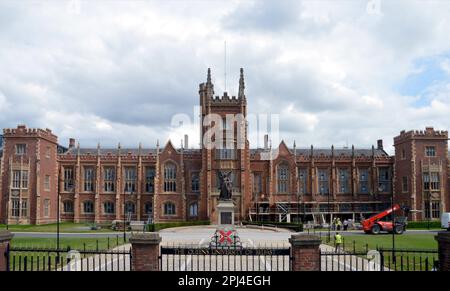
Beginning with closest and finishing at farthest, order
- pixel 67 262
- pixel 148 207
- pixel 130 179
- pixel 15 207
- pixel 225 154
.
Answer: pixel 67 262, pixel 15 207, pixel 225 154, pixel 148 207, pixel 130 179

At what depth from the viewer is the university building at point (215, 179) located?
66.8m

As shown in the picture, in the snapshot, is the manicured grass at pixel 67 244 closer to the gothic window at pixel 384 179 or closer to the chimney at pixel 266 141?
the chimney at pixel 266 141

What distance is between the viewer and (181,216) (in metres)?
71.4

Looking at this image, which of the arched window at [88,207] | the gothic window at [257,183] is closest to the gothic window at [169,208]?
the arched window at [88,207]

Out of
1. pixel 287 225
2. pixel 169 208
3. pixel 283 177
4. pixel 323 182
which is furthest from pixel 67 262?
pixel 323 182

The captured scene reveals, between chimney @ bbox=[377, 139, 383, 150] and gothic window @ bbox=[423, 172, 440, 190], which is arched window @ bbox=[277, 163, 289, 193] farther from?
gothic window @ bbox=[423, 172, 440, 190]

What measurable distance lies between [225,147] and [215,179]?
4.98 meters

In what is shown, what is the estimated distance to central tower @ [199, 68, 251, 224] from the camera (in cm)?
7006

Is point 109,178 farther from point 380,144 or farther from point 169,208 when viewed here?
point 380,144

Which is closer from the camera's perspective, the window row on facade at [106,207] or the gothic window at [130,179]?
the window row on facade at [106,207]

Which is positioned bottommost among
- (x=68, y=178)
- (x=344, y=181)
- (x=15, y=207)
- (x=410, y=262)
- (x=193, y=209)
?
(x=193, y=209)

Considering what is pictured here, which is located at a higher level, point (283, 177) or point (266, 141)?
point (266, 141)

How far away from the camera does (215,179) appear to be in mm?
70750

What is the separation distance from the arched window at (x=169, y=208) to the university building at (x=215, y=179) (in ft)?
0.49
